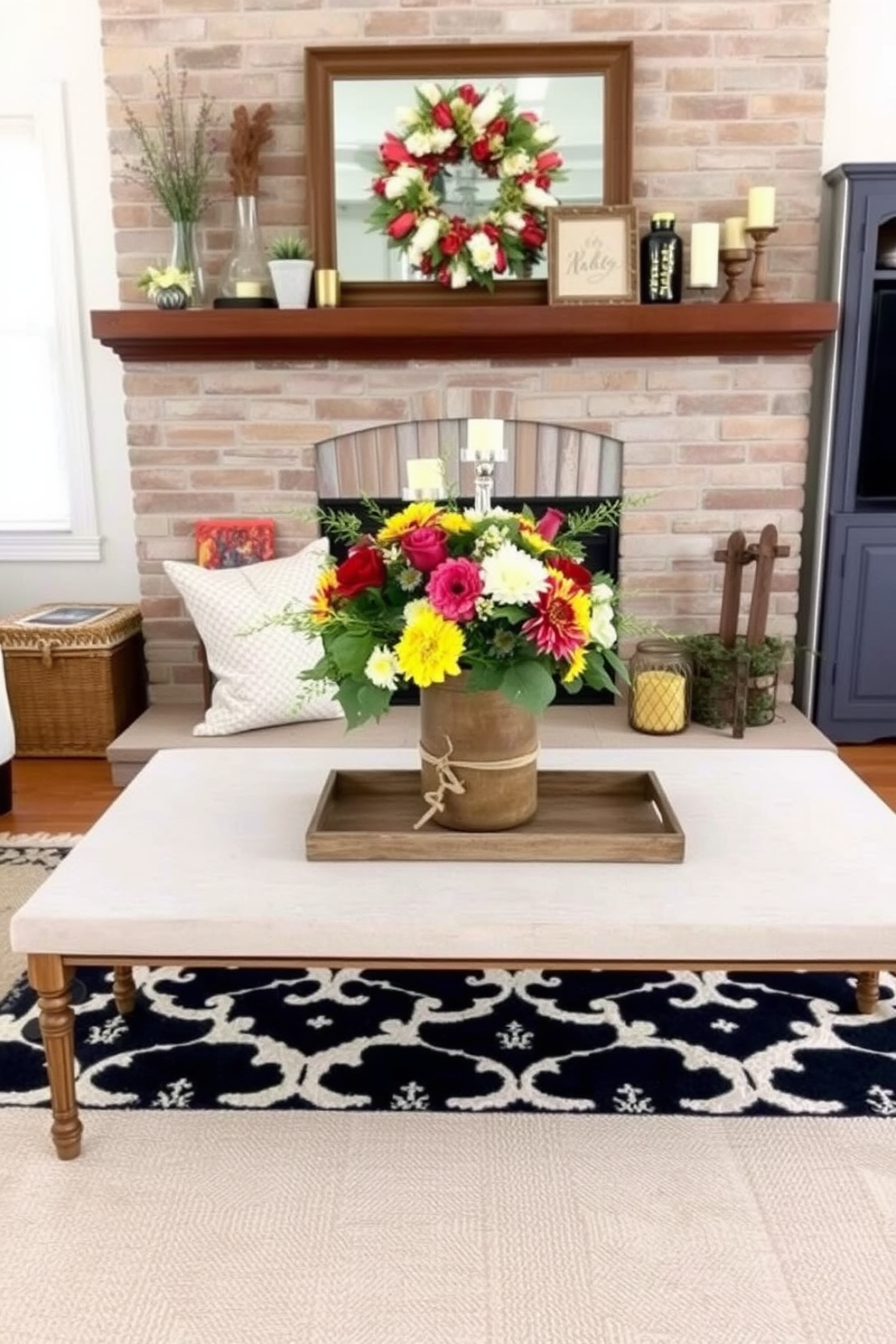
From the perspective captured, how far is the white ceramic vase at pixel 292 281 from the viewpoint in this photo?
128 inches

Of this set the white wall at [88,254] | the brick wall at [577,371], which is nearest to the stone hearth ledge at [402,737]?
the brick wall at [577,371]

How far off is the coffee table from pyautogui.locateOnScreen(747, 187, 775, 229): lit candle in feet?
6.57

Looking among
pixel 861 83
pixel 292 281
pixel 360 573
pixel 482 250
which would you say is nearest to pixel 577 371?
pixel 482 250

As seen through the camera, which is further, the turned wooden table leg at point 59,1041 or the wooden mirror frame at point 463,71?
the wooden mirror frame at point 463,71

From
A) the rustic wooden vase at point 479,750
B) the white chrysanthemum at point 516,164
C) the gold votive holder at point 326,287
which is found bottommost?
the rustic wooden vase at point 479,750

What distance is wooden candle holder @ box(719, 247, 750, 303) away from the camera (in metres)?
3.29

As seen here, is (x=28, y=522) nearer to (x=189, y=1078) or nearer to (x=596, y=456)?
(x=596, y=456)

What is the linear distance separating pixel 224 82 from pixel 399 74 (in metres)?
0.53

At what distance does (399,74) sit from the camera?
3279 millimetres

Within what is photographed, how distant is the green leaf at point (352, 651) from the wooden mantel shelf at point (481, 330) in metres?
1.85

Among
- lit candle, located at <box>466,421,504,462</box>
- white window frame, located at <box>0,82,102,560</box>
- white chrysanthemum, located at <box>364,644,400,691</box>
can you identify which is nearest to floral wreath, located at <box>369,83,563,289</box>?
white window frame, located at <box>0,82,102,560</box>

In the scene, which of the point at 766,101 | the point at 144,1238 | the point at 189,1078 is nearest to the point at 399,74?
the point at 766,101

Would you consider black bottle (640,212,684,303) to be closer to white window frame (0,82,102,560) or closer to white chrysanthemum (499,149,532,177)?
white chrysanthemum (499,149,532,177)

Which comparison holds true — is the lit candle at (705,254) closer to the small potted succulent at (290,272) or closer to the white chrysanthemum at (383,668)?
the small potted succulent at (290,272)
